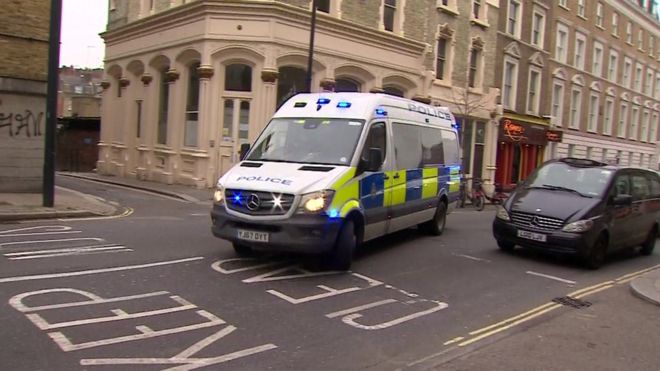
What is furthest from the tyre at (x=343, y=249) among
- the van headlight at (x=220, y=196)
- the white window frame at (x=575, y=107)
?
the white window frame at (x=575, y=107)

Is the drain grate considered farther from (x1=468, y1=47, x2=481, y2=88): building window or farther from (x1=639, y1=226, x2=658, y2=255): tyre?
(x1=468, y1=47, x2=481, y2=88): building window

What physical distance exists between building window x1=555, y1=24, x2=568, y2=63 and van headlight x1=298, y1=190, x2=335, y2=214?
3152 centimetres

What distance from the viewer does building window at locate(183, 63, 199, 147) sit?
2016 centimetres

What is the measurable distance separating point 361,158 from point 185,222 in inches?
199

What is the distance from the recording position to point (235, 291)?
671cm

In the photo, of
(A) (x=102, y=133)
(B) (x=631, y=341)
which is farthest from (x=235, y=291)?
(A) (x=102, y=133)

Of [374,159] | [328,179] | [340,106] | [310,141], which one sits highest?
[340,106]

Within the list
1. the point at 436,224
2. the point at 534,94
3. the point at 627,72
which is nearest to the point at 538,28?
the point at 534,94

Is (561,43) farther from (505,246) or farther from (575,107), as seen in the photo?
(505,246)

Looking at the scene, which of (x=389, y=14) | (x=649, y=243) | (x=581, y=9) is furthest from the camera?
(x=581, y=9)

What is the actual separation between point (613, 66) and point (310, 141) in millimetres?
39633

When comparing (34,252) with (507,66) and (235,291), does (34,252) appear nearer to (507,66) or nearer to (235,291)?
(235,291)

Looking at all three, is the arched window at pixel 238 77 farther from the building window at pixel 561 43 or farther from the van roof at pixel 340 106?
the building window at pixel 561 43

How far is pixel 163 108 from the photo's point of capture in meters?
22.0
